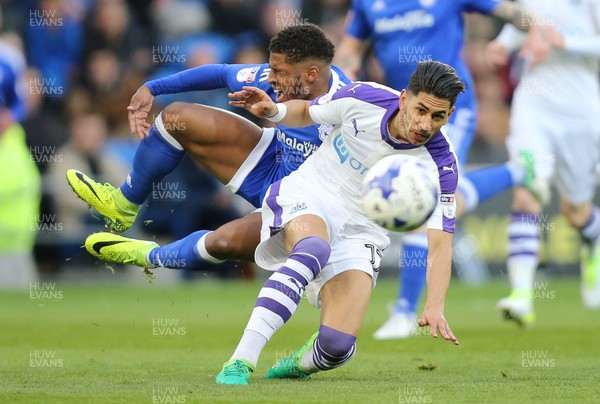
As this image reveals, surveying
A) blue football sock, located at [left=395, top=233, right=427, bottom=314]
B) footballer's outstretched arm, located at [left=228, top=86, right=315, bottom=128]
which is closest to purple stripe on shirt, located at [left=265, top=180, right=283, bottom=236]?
footballer's outstretched arm, located at [left=228, top=86, right=315, bottom=128]

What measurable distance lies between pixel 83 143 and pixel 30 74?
1.36 meters

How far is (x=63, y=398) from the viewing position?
18.2 ft

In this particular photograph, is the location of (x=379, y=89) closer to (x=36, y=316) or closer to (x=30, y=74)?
(x=36, y=316)

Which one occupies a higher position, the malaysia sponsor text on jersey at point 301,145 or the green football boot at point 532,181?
the malaysia sponsor text on jersey at point 301,145

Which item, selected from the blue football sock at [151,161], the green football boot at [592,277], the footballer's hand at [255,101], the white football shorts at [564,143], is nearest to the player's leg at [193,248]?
the blue football sock at [151,161]

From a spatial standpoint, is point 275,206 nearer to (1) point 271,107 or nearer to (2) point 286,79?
(1) point 271,107

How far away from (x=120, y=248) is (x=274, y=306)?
6.73ft

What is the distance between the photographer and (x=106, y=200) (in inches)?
310

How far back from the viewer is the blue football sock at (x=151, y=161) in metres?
7.74

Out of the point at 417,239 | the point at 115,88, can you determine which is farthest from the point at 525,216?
the point at 115,88

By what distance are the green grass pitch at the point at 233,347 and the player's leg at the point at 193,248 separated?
661 mm

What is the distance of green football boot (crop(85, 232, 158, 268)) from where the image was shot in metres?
7.79

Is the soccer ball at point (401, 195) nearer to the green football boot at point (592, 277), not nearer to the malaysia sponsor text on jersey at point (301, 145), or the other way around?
the malaysia sponsor text on jersey at point (301, 145)

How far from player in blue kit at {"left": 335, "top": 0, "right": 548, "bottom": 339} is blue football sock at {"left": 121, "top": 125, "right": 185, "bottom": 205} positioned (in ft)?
7.67
